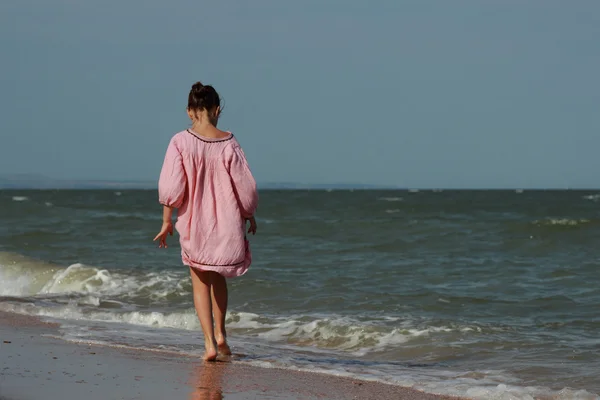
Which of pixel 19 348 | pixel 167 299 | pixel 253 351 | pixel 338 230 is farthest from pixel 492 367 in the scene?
pixel 338 230

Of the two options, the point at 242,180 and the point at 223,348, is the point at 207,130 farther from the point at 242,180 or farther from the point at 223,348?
the point at 223,348

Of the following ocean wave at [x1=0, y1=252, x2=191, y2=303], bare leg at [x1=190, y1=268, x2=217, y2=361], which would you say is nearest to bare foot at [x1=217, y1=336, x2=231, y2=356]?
bare leg at [x1=190, y1=268, x2=217, y2=361]

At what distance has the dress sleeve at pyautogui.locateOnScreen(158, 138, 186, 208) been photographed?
5332mm

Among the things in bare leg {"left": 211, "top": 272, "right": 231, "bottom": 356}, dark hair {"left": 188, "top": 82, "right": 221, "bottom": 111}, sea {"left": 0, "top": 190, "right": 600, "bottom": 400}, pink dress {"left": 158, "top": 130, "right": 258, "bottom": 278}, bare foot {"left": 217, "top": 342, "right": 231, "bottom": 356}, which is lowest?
sea {"left": 0, "top": 190, "right": 600, "bottom": 400}

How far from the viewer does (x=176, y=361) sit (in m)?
5.43

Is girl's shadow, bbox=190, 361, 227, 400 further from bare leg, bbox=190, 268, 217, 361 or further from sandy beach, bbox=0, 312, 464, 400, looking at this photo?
bare leg, bbox=190, 268, 217, 361

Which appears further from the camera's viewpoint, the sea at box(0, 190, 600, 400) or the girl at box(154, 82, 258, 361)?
the sea at box(0, 190, 600, 400)

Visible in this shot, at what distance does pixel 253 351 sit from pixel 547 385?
2.03m

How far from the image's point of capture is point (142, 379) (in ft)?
15.2

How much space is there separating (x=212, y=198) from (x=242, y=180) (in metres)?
0.21

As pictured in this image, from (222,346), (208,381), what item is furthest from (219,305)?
(208,381)

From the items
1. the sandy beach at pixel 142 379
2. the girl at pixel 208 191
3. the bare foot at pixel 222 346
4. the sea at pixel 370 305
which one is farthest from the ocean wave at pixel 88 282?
the girl at pixel 208 191

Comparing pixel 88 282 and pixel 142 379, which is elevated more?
pixel 142 379

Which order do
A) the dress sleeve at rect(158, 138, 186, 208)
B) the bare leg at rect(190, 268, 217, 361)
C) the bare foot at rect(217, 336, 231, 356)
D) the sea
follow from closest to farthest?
the dress sleeve at rect(158, 138, 186, 208), the bare leg at rect(190, 268, 217, 361), the bare foot at rect(217, 336, 231, 356), the sea
